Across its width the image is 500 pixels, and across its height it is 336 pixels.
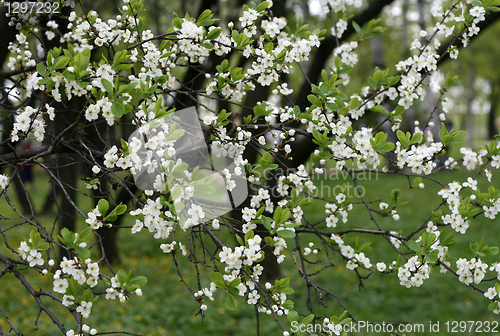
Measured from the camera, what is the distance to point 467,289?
5859 millimetres

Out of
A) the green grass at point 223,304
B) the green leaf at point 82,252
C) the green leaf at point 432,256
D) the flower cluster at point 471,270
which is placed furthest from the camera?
the green grass at point 223,304

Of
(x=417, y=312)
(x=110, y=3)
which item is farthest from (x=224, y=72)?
(x=110, y=3)

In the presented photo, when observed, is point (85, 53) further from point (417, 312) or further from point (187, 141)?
point (417, 312)

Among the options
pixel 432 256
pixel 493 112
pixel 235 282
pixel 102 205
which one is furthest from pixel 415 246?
pixel 493 112

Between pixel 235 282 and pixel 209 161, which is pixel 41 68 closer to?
pixel 209 161

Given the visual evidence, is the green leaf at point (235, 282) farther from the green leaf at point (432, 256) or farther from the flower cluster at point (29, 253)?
the green leaf at point (432, 256)

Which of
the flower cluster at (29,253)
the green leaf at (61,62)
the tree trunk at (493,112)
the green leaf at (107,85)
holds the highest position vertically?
the tree trunk at (493,112)

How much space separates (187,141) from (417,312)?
13.4 feet

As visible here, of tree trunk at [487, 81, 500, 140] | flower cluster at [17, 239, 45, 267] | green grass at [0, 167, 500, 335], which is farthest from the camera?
tree trunk at [487, 81, 500, 140]

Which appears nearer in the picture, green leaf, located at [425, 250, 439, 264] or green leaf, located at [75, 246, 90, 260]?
green leaf, located at [75, 246, 90, 260]

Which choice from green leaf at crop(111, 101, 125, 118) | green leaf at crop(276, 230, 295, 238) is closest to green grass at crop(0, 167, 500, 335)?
green leaf at crop(276, 230, 295, 238)

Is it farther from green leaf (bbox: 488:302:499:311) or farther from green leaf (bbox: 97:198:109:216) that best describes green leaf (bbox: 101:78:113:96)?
green leaf (bbox: 488:302:499:311)

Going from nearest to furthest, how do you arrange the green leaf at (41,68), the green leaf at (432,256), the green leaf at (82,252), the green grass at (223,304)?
the green leaf at (82,252), the green leaf at (41,68), the green leaf at (432,256), the green grass at (223,304)

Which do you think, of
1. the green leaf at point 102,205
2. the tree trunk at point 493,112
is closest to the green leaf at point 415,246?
the green leaf at point 102,205
